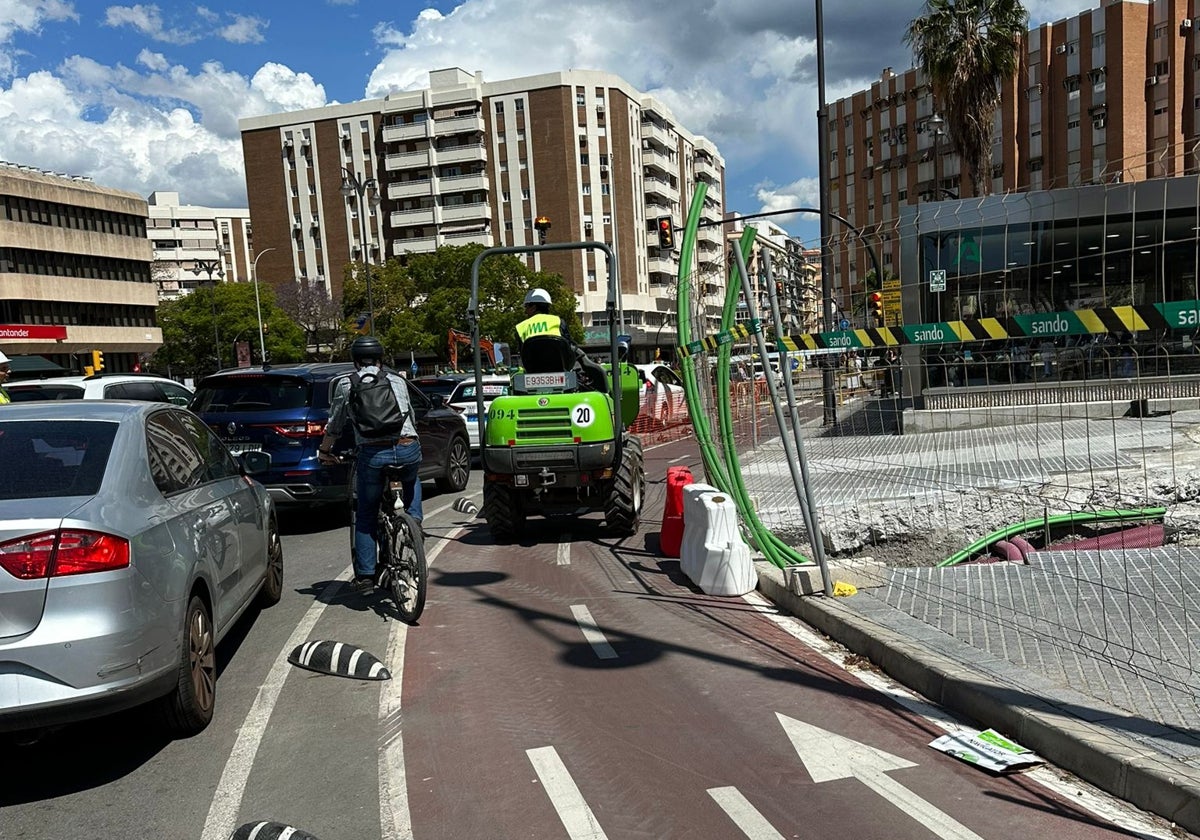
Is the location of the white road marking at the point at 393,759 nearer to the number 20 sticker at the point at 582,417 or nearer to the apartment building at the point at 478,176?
the number 20 sticker at the point at 582,417

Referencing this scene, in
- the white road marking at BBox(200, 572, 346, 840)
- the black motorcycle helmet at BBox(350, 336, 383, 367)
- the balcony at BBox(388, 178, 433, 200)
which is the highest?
the balcony at BBox(388, 178, 433, 200)

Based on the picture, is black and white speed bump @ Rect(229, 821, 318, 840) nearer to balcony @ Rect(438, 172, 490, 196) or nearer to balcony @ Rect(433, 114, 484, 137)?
balcony @ Rect(438, 172, 490, 196)

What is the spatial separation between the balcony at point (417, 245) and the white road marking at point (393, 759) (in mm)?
71739

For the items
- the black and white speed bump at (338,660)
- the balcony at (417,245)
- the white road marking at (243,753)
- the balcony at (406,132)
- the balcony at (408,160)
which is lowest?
the white road marking at (243,753)

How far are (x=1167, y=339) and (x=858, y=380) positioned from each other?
247 cm

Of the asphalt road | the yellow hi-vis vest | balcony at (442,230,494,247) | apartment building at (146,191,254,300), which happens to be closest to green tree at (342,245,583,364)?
balcony at (442,230,494,247)

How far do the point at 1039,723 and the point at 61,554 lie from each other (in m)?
4.22

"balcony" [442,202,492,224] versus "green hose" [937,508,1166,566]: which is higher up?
"balcony" [442,202,492,224]

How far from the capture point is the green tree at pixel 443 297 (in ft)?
177

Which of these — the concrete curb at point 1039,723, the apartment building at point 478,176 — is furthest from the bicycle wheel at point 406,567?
the apartment building at point 478,176

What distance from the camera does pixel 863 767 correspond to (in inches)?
153

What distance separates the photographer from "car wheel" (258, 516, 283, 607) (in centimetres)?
663

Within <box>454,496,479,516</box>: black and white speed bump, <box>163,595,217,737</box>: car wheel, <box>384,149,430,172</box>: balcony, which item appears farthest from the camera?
<box>384,149,430,172</box>: balcony

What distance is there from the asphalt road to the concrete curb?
141 millimetres
